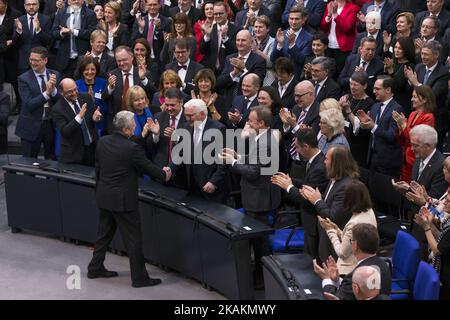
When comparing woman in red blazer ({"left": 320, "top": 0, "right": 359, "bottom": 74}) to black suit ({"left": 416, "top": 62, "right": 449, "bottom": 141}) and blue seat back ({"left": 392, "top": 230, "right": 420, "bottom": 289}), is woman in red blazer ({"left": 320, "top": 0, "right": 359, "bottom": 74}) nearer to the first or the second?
black suit ({"left": 416, "top": 62, "right": 449, "bottom": 141})

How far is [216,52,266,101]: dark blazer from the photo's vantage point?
37.6 feet

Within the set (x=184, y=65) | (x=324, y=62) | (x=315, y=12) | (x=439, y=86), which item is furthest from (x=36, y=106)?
(x=439, y=86)

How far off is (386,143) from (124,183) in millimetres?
3027

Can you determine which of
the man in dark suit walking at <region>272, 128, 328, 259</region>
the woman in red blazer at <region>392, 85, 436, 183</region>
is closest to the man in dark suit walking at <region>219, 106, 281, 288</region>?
the man in dark suit walking at <region>272, 128, 328, 259</region>

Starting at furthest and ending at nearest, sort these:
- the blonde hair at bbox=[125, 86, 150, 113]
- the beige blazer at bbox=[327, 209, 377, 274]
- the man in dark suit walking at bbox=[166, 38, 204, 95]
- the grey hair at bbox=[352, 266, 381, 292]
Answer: the man in dark suit walking at bbox=[166, 38, 204, 95], the blonde hair at bbox=[125, 86, 150, 113], the beige blazer at bbox=[327, 209, 377, 274], the grey hair at bbox=[352, 266, 381, 292]

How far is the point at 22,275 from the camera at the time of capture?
30.9ft

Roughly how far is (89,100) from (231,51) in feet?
7.68

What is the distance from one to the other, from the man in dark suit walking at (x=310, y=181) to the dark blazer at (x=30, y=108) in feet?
12.9

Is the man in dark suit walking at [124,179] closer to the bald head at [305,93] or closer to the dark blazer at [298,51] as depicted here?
the bald head at [305,93]

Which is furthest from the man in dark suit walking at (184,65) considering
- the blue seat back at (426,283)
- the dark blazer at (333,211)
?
the blue seat back at (426,283)

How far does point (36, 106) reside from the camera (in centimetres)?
1123

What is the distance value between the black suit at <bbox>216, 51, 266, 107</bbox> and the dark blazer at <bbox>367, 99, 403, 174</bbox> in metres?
1.80

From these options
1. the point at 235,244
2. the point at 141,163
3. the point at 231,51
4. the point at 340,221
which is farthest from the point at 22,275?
the point at 231,51

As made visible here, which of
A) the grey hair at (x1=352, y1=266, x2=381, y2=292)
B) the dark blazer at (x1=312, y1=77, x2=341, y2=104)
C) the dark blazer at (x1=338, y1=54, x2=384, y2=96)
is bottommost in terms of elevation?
the grey hair at (x1=352, y1=266, x2=381, y2=292)
